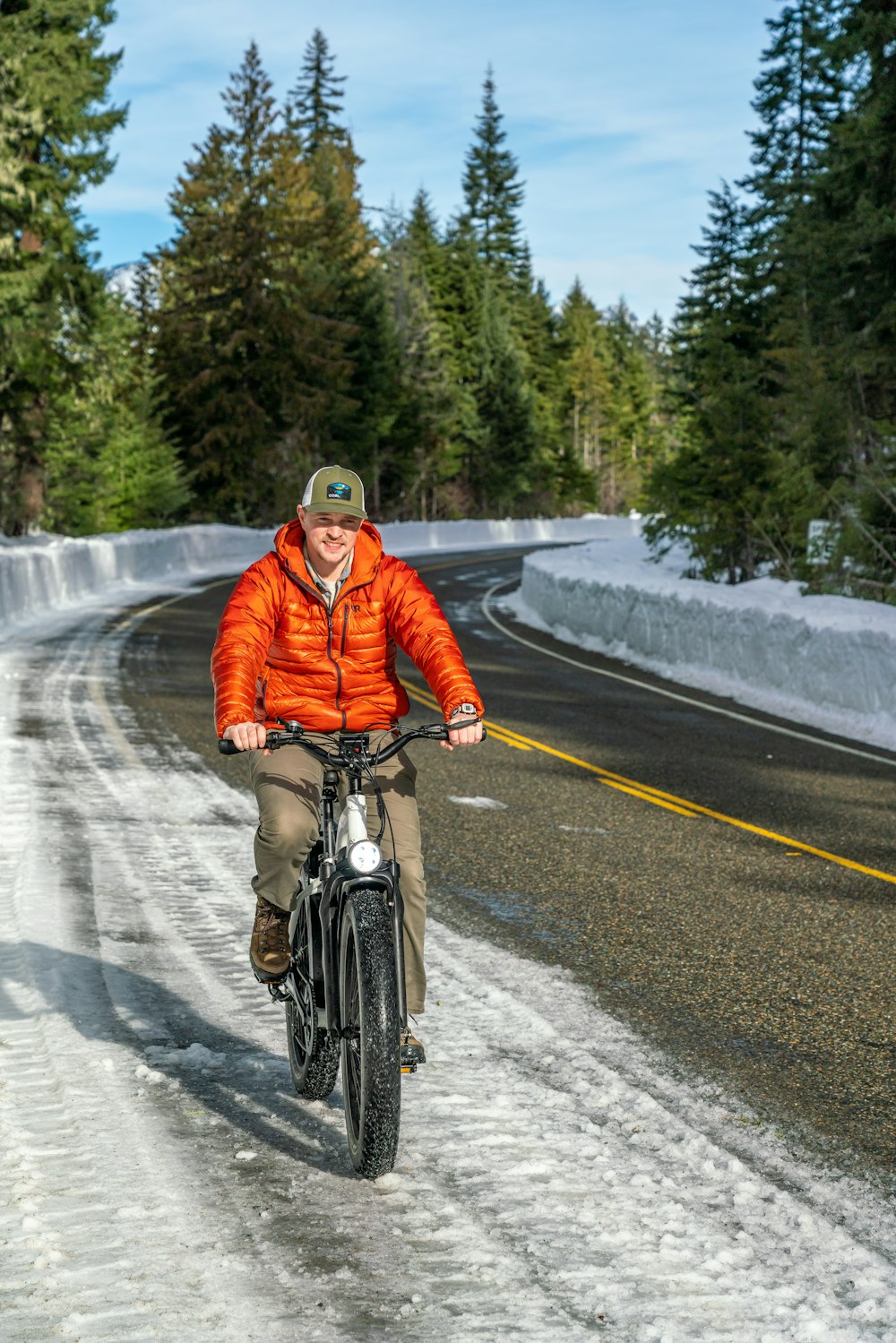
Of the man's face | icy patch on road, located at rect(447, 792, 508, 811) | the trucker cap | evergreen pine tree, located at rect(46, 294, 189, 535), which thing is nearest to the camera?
the trucker cap

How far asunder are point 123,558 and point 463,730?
29206mm

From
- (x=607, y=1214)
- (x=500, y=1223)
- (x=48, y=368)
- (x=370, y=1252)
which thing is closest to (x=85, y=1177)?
(x=370, y=1252)

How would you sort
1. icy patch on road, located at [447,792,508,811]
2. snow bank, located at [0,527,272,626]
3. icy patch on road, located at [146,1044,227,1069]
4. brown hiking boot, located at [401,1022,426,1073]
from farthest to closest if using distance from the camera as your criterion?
snow bank, located at [0,527,272,626] → icy patch on road, located at [447,792,508,811] → icy patch on road, located at [146,1044,227,1069] → brown hiking boot, located at [401,1022,426,1073]

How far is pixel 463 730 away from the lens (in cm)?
444

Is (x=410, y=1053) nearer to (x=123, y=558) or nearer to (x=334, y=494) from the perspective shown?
(x=334, y=494)

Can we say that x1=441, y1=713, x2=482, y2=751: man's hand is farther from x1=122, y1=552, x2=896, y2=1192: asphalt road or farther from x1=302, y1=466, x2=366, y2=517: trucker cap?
x1=122, y1=552, x2=896, y2=1192: asphalt road

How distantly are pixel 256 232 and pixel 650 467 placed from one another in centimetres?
3018

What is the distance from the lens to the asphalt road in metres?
5.45

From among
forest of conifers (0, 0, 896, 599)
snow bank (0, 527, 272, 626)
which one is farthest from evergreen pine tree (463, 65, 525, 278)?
snow bank (0, 527, 272, 626)

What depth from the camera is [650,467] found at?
111 feet

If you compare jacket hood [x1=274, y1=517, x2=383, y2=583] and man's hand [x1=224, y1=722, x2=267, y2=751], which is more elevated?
jacket hood [x1=274, y1=517, x2=383, y2=583]

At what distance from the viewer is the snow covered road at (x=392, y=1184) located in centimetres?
345

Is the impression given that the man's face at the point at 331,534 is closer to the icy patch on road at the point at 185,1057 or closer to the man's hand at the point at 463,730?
the man's hand at the point at 463,730

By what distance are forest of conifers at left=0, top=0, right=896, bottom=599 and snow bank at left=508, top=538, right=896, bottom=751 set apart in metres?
3.40
